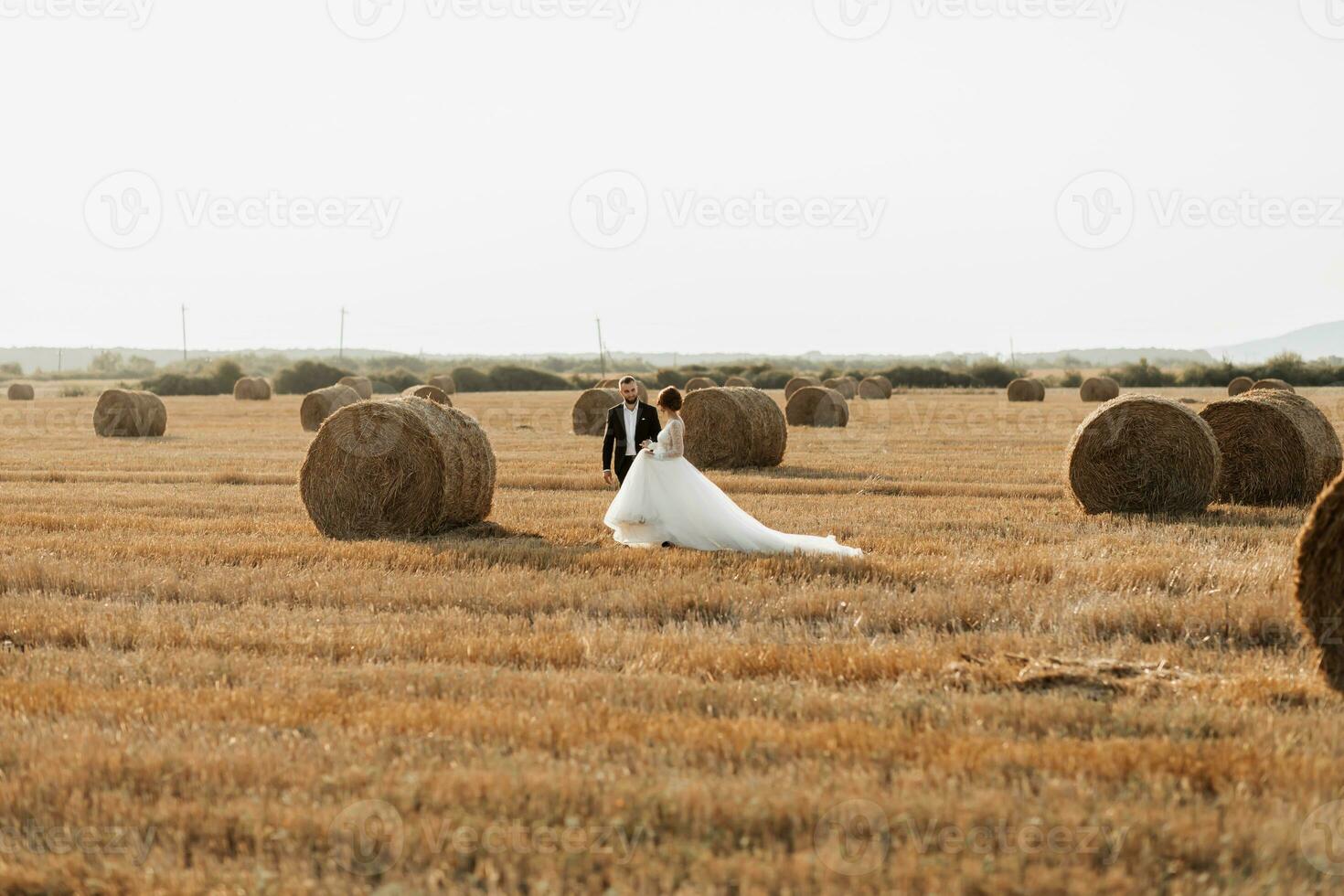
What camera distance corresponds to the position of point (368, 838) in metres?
4.72

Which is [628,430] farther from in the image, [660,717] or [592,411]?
[592,411]

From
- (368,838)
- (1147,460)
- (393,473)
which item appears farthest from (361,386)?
(368,838)

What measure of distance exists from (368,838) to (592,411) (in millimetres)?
25402

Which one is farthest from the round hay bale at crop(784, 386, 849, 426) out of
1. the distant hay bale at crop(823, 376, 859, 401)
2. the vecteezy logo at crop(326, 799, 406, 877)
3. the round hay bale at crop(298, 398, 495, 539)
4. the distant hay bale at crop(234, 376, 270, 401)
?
the distant hay bale at crop(234, 376, 270, 401)

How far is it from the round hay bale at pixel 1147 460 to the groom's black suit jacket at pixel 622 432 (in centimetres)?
488

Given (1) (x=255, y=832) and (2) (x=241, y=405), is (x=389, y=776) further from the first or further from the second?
(2) (x=241, y=405)

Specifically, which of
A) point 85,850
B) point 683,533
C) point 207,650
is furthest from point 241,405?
point 85,850

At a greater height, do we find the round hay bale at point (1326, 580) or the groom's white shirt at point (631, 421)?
the groom's white shirt at point (631, 421)

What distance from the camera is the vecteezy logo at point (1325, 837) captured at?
14.7ft

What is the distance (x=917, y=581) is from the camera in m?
9.83

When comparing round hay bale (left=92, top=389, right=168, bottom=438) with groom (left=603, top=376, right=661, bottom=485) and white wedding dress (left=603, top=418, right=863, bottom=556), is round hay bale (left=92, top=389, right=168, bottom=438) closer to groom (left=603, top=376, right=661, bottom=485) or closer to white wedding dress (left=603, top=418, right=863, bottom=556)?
groom (left=603, top=376, right=661, bottom=485)

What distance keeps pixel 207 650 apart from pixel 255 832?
3099 mm
